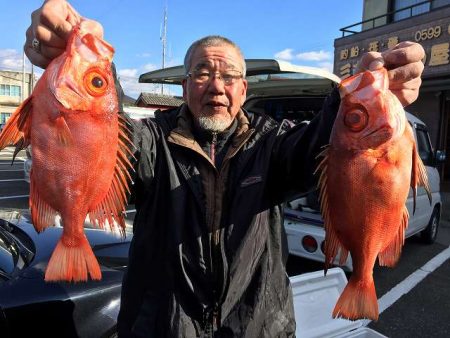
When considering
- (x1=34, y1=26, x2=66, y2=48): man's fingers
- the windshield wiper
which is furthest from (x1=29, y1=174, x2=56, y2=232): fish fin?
the windshield wiper

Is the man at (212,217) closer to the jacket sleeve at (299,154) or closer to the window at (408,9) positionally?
the jacket sleeve at (299,154)

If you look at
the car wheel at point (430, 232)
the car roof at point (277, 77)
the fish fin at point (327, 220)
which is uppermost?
the car roof at point (277, 77)

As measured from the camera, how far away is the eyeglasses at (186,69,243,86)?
1.98 meters

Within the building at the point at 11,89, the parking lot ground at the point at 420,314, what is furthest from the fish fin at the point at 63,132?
the building at the point at 11,89

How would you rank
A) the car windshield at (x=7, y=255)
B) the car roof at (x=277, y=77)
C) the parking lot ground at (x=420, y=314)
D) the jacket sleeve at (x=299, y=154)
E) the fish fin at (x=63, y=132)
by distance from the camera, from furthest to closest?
the car roof at (x=277, y=77), the parking lot ground at (x=420, y=314), the car windshield at (x=7, y=255), the jacket sleeve at (x=299, y=154), the fish fin at (x=63, y=132)

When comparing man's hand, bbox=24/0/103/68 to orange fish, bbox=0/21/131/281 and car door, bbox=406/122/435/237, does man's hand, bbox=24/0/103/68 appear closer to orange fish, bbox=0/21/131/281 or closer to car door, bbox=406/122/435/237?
orange fish, bbox=0/21/131/281

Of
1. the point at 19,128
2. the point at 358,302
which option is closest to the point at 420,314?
the point at 358,302

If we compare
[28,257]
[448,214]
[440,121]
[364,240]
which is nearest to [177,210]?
[364,240]

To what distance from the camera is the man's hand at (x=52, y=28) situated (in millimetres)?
1444

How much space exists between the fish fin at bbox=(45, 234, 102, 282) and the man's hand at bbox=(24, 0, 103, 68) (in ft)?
2.18

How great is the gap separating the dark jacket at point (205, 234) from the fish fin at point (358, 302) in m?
0.41

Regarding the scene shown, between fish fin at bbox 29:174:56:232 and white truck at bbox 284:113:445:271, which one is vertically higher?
fish fin at bbox 29:174:56:232

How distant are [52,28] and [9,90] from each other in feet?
184

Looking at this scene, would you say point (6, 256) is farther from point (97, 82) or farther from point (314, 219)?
point (314, 219)
